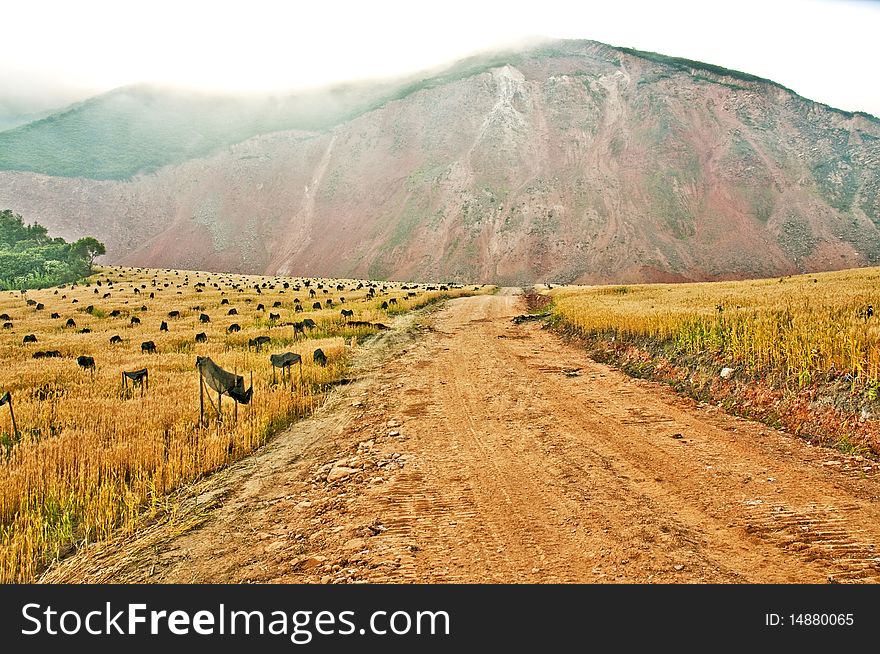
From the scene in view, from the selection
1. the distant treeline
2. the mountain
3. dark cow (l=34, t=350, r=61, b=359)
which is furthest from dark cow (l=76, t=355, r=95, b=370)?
the mountain

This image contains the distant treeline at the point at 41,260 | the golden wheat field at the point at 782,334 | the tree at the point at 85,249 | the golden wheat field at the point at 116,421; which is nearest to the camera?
the golden wheat field at the point at 116,421

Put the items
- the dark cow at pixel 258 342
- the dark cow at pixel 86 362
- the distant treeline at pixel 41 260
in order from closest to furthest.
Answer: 1. the dark cow at pixel 86 362
2. the dark cow at pixel 258 342
3. the distant treeline at pixel 41 260

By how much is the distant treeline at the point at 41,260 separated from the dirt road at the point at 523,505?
263ft

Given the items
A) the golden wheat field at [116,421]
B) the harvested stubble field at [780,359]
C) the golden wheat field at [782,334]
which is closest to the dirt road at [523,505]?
the golden wheat field at [116,421]

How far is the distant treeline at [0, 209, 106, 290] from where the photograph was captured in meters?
68.4

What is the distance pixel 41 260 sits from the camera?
75.0 m

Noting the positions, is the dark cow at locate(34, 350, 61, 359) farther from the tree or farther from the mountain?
the mountain

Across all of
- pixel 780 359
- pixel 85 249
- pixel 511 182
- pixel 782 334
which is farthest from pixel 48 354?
Answer: pixel 511 182

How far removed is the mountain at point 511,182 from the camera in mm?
95250

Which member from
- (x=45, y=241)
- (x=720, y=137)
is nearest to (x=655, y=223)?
(x=720, y=137)

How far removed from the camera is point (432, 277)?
97.2 meters

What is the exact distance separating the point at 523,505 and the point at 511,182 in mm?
107800

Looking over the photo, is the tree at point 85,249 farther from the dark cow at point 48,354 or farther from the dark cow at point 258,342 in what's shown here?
the dark cow at point 258,342

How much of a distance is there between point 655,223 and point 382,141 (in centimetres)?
7073
